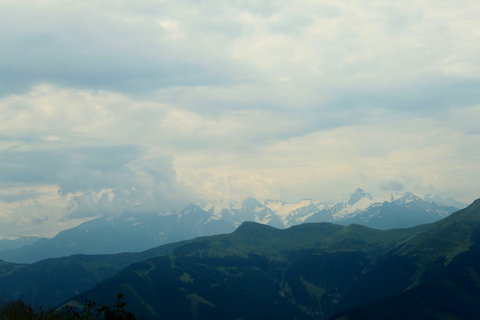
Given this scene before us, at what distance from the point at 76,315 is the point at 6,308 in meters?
14.0

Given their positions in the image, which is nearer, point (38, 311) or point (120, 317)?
point (120, 317)

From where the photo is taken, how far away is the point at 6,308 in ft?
235

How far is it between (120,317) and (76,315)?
18.2 ft

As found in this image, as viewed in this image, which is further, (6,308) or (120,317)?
(6,308)

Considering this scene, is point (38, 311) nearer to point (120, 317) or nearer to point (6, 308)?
point (6, 308)

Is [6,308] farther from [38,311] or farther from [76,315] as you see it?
[76,315]

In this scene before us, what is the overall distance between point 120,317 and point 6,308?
18.1 meters

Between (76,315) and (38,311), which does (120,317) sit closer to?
(76,315)

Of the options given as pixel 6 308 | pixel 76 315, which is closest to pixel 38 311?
pixel 6 308

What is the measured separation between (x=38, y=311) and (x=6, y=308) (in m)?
4.88

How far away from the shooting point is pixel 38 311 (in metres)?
75.1

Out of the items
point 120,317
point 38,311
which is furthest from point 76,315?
point 38,311

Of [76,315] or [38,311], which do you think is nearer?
[76,315]

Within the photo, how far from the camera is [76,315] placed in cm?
6475
